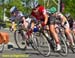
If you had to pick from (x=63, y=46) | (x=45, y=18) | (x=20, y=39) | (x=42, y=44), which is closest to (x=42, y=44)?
(x=42, y=44)

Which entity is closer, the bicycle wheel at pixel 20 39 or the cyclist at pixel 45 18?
the cyclist at pixel 45 18

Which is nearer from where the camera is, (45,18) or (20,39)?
(45,18)

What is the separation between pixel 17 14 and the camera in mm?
13188

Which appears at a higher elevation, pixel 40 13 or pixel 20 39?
pixel 40 13

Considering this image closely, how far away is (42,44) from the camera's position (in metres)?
11.9

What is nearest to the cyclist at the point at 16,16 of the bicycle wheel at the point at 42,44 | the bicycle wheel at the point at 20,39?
the bicycle wheel at the point at 20,39

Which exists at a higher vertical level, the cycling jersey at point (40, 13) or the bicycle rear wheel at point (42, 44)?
the cycling jersey at point (40, 13)

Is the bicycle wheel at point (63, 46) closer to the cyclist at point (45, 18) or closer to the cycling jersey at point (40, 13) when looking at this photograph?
the cyclist at point (45, 18)

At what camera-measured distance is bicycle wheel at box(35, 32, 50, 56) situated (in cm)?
1161

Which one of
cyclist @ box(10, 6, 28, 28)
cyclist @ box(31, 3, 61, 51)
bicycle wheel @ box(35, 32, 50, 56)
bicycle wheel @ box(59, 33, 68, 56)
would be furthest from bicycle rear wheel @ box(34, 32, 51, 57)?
cyclist @ box(10, 6, 28, 28)

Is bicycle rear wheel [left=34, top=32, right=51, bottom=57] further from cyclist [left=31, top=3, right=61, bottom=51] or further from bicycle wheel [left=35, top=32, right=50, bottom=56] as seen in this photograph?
cyclist [left=31, top=3, right=61, bottom=51]

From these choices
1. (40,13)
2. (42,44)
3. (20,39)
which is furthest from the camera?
(20,39)

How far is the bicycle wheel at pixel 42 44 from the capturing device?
11609 millimetres

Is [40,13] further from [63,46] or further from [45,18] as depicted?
[63,46]
